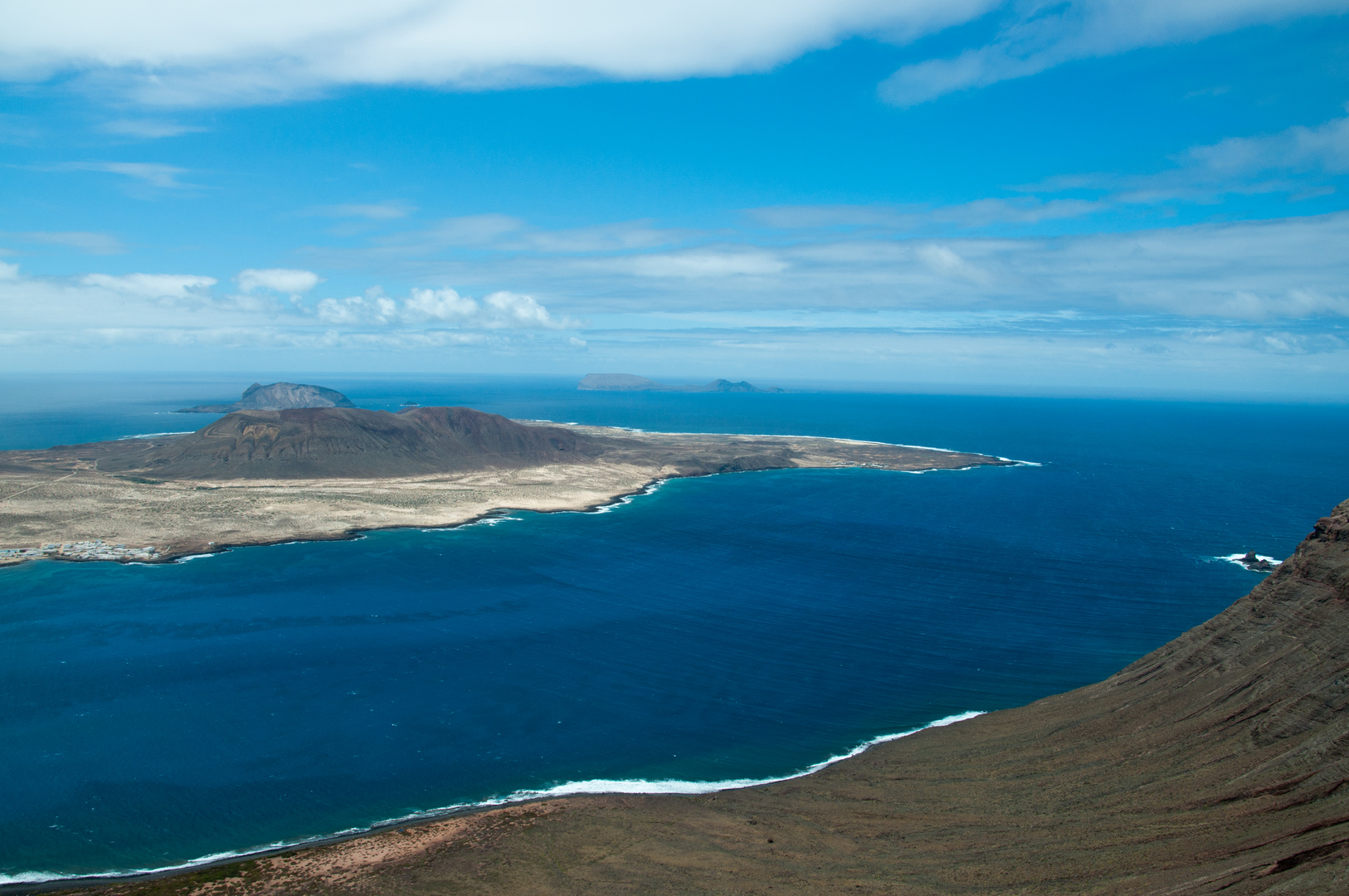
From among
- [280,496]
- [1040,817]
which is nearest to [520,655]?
[1040,817]

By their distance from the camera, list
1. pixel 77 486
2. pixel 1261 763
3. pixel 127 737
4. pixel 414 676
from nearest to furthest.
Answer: pixel 1261 763, pixel 127 737, pixel 414 676, pixel 77 486

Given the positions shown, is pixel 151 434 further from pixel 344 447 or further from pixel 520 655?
pixel 520 655

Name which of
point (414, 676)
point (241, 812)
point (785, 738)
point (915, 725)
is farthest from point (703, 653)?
point (241, 812)

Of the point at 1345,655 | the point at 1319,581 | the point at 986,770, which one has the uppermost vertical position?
the point at 1319,581

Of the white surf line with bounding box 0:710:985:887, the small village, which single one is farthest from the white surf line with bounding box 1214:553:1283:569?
the small village

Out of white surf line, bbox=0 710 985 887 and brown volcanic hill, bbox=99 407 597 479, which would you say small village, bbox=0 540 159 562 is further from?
white surf line, bbox=0 710 985 887

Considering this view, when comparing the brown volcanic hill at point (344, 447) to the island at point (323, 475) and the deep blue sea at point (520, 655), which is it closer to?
the island at point (323, 475)

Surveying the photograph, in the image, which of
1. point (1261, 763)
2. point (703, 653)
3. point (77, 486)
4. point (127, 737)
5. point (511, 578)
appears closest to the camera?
point (1261, 763)

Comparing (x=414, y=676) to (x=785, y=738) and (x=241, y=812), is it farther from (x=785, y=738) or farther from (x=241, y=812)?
(x=785, y=738)
